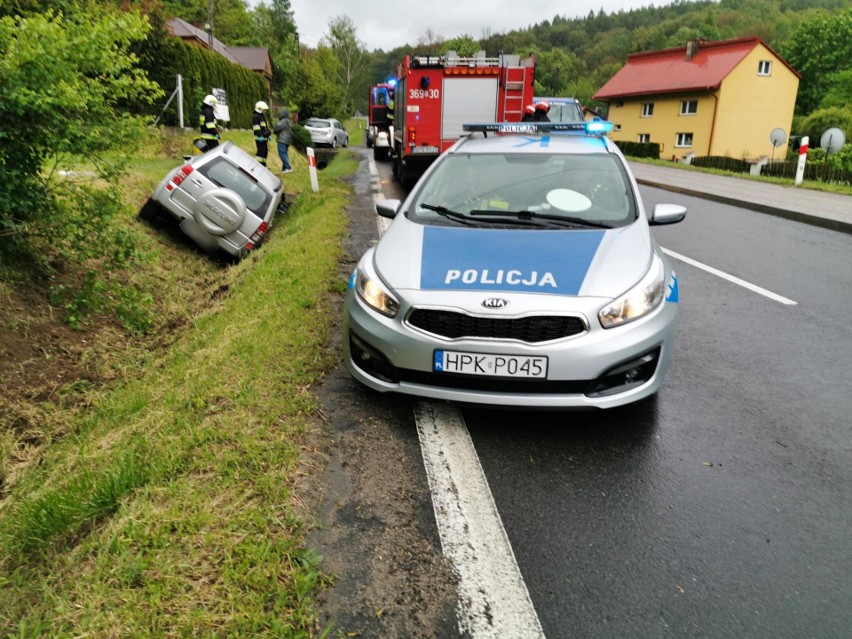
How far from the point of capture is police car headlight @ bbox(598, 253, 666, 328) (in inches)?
125

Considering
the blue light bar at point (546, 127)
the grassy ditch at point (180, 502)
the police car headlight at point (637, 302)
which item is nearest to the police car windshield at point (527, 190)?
the police car headlight at point (637, 302)

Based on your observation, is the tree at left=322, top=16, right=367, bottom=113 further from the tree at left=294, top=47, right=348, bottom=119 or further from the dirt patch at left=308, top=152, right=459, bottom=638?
the dirt patch at left=308, top=152, right=459, bottom=638

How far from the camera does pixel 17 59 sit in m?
4.45

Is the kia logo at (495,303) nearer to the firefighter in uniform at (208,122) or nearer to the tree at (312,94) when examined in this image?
the firefighter in uniform at (208,122)

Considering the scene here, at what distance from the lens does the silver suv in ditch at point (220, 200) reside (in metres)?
8.27

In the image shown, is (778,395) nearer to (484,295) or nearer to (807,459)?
(807,459)

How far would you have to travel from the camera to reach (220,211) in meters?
8.31

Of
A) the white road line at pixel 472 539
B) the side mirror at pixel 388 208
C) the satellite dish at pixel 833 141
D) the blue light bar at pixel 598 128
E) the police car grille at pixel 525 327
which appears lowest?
the white road line at pixel 472 539

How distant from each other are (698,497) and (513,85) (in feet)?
44.9

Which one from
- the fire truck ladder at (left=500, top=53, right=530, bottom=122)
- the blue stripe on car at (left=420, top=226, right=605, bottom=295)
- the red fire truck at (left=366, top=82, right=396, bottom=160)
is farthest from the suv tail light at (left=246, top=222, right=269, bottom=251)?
the red fire truck at (left=366, top=82, right=396, bottom=160)

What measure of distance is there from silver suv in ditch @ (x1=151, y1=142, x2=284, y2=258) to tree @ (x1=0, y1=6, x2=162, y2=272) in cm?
242

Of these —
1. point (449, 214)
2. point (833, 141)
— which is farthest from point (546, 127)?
point (833, 141)

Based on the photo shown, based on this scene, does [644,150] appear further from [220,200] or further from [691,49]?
[220,200]

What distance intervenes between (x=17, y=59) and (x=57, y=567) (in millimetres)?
3819
